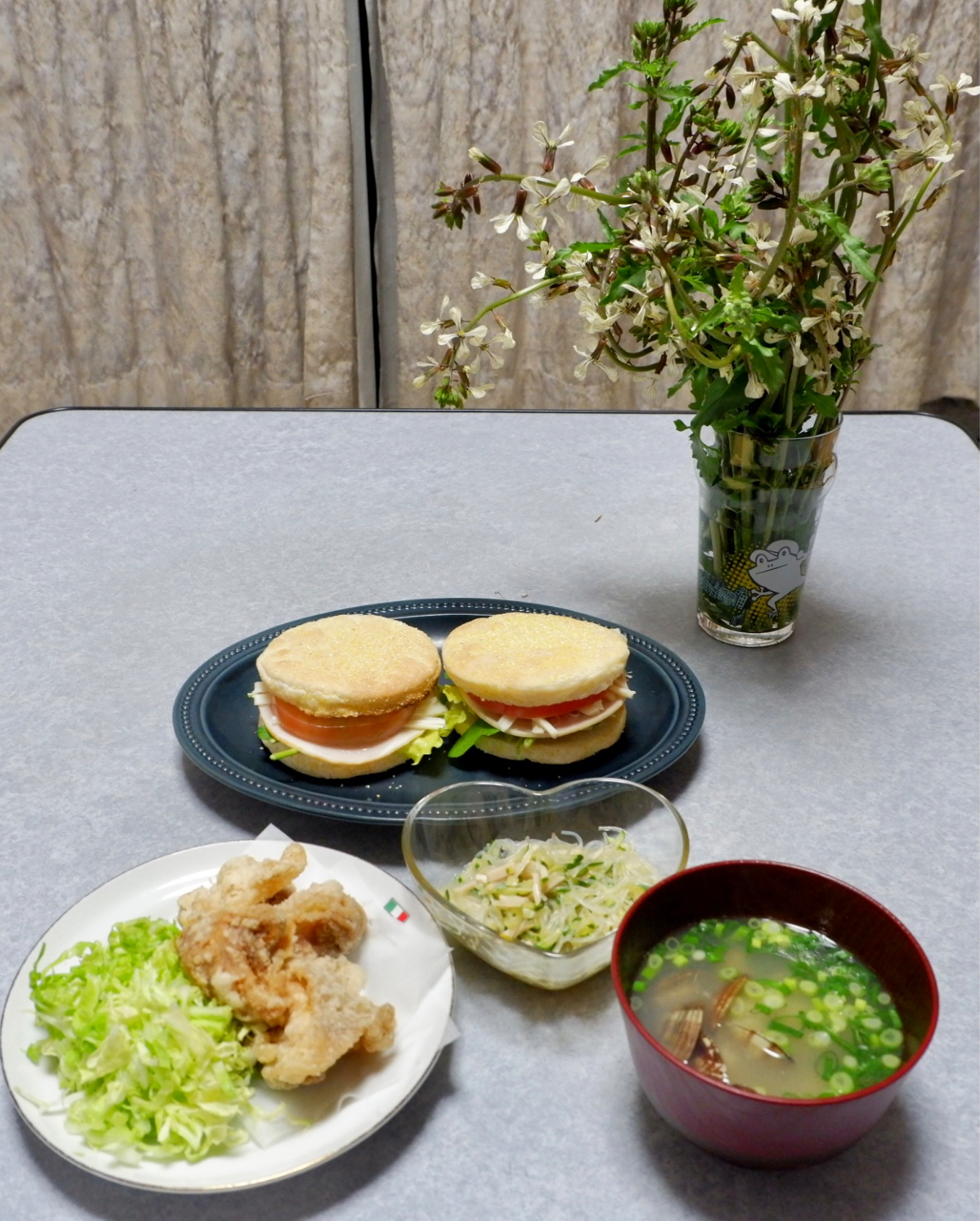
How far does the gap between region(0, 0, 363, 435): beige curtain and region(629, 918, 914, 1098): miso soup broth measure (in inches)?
105

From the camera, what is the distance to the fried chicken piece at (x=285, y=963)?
0.78 meters

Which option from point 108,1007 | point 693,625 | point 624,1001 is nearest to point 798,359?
point 693,625

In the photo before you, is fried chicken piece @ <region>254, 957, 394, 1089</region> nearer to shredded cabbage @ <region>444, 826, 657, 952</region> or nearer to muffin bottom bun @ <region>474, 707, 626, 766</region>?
shredded cabbage @ <region>444, 826, 657, 952</region>

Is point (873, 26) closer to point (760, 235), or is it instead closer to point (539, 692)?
point (760, 235)

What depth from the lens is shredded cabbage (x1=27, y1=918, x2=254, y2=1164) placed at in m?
0.75

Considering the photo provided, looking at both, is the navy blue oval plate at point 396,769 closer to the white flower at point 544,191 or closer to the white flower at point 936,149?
the white flower at point 544,191

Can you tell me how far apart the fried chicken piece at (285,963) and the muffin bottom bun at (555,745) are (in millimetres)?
301

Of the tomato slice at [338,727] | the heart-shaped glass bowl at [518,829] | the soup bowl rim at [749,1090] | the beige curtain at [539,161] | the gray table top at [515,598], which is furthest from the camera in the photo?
the beige curtain at [539,161]

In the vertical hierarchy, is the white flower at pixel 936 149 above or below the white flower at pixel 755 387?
above

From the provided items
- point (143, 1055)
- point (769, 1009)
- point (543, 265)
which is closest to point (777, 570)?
point (543, 265)

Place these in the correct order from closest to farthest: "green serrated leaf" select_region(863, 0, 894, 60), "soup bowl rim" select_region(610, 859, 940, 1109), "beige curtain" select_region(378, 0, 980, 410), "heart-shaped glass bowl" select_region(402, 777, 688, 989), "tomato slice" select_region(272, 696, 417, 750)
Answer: "soup bowl rim" select_region(610, 859, 940, 1109), "heart-shaped glass bowl" select_region(402, 777, 688, 989), "green serrated leaf" select_region(863, 0, 894, 60), "tomato slice" select_region(272, 696, 417, 750), "beige curtain" select_region(378, 0, 980, 410)

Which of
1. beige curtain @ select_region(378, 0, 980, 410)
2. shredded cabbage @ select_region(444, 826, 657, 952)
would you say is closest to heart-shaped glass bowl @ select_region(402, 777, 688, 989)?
shredded cabbage @ select_region(444, 826, 657, 952)

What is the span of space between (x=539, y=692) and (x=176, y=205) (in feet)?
8.33

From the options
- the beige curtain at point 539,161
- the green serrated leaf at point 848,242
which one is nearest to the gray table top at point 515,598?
the green serrated leaf at point 848,242
